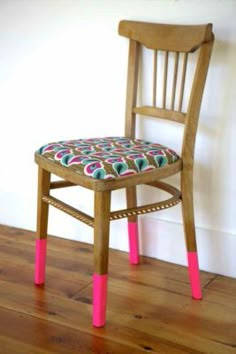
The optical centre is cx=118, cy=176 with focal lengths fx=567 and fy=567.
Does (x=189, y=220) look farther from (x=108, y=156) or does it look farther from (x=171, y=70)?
(x=171, y=70)

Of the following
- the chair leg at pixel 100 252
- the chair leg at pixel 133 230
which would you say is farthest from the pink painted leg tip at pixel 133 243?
the chair leg at pixel 100 252

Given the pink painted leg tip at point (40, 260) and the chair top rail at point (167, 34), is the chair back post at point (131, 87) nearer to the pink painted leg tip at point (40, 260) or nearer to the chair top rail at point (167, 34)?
the chair top rail at point (167, 34)

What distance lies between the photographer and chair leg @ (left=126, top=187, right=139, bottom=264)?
185 cm

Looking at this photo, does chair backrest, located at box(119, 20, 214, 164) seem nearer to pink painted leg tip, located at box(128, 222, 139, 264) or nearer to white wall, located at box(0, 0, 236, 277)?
white wall, located at box(0, 0, 236, 277)

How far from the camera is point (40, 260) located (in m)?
1.75

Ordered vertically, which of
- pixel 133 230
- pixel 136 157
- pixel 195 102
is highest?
pixel 195 102

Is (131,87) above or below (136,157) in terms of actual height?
above

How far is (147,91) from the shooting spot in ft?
6.05

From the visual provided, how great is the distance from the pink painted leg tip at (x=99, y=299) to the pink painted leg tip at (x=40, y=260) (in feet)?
0.97

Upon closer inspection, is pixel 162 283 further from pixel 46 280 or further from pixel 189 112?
pixel 189 112

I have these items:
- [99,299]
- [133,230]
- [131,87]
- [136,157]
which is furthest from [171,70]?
[99,299]

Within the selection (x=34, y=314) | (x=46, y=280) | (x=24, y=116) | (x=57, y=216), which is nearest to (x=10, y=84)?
(x=24, y=116)

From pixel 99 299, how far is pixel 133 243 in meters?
0.42

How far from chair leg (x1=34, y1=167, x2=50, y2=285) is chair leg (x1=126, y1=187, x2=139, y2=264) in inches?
11.4
